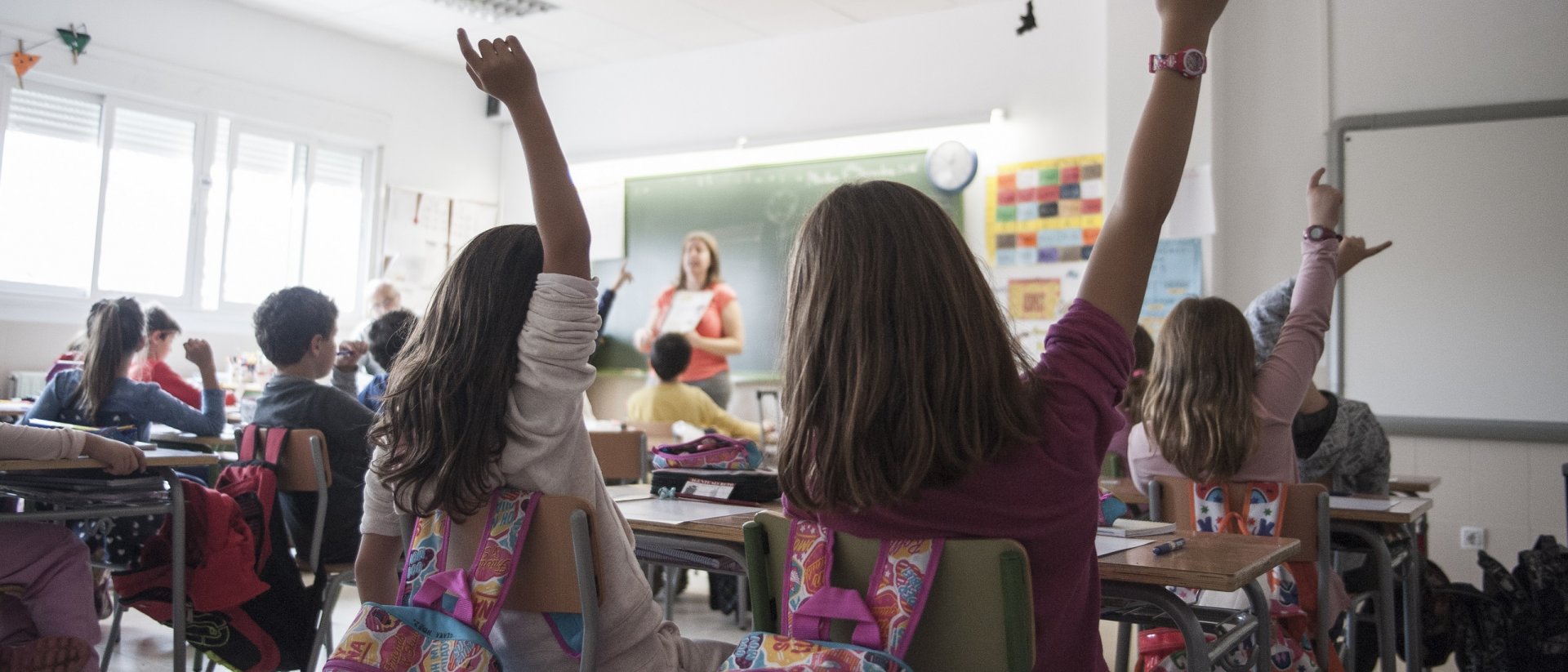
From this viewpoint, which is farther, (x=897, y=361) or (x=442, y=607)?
(x=442, y=607)

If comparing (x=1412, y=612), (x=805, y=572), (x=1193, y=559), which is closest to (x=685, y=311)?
(x=1412, y=612)

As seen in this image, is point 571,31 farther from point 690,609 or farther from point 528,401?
point 528,401

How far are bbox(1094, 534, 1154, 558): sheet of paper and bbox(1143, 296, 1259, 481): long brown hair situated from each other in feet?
2.02

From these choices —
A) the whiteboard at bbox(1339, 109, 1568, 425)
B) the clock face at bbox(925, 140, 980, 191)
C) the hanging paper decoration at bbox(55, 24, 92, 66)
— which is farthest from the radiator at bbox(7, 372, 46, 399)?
the whiteboard at bbox(1339, 109, 1568, 425)

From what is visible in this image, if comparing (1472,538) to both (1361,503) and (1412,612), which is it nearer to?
(1412,612)

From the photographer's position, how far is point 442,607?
1.33 m

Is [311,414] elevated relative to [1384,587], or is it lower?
elevated

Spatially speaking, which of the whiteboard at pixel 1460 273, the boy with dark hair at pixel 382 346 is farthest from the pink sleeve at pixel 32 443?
the whiteboard at pixel 1460 273

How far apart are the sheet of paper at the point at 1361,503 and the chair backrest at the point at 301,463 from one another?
220 cm

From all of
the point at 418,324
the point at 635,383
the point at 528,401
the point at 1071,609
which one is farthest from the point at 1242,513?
the point at 635,383

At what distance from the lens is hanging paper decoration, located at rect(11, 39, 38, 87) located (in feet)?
16.8

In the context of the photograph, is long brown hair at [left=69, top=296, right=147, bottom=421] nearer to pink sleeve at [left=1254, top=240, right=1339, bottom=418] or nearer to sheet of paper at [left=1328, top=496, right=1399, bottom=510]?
pink sleeve at [left=1254, top=240, right=1339, bottom=418]

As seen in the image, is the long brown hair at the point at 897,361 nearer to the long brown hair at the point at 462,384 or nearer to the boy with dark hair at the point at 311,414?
the long brown hair at the point at 462,384

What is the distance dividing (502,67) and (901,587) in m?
0.76
